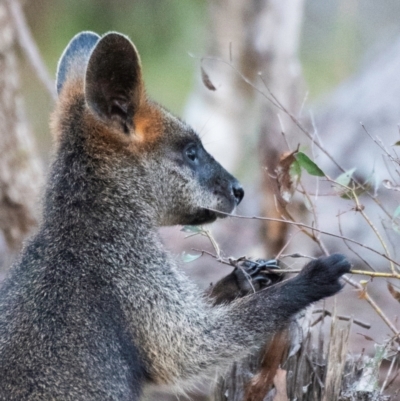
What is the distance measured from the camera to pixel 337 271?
4.02 m

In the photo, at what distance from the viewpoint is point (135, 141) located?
171 inches

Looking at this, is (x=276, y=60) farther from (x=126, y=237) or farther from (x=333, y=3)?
(x=333, y=3)

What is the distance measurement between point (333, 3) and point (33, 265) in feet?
57.5

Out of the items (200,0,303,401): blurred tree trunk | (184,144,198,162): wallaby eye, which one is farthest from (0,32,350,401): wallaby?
(200,0,303,401): blurred tree trunk

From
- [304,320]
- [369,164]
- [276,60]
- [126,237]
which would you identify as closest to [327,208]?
[369,164]

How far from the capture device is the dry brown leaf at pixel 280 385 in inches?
158

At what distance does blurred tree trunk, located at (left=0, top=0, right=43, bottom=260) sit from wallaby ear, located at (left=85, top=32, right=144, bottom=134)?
4.02 meters

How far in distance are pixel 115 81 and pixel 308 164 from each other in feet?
3.54

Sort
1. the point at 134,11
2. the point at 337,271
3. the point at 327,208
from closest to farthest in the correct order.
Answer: the point at 337,271 → the point at 327,208 → the point at 134,11

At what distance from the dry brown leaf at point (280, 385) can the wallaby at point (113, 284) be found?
190 mm

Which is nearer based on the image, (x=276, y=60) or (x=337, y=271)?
(x=337, y=271)

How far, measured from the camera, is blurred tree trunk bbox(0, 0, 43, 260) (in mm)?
8102

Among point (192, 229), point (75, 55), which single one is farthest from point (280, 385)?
point (75, 55)

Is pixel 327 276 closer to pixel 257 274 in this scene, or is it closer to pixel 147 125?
pixel 257 274
